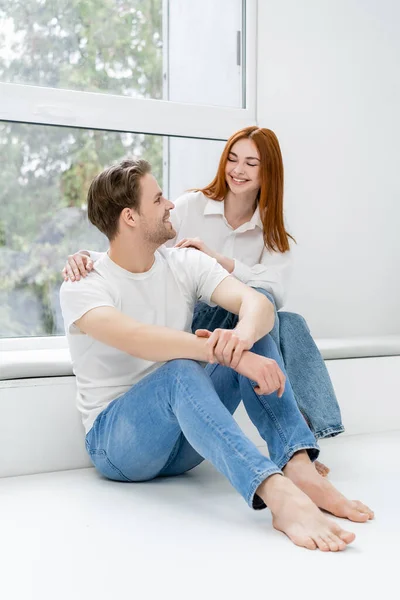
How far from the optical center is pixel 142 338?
1873mm

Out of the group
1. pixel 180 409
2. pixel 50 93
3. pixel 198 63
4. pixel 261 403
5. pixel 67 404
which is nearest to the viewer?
pixel 180 409

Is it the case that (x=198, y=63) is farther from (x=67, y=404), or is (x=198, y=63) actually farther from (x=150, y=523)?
(x=150, y=523)

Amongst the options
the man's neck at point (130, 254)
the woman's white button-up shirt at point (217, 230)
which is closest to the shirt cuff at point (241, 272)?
the woman's white button-up shirt at point (217, 230)

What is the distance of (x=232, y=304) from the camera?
Answer: 2.09m

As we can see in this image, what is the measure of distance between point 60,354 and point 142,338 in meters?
0.71

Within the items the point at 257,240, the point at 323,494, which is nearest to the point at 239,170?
the point at 257,240

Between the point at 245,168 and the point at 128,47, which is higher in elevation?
the point at 128,47

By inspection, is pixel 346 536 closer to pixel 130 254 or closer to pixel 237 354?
pixel 237 354

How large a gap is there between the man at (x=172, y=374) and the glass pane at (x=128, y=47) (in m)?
0.97

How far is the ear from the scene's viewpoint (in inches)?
82.0

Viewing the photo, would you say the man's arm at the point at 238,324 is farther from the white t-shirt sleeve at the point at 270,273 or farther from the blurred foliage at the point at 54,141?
the blurred foliage at the point at 54,141

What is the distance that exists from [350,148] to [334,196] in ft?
0.77

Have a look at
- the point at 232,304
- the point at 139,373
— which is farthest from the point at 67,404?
the point at 232,304

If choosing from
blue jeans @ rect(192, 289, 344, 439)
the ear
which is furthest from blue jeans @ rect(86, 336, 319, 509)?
the ear
